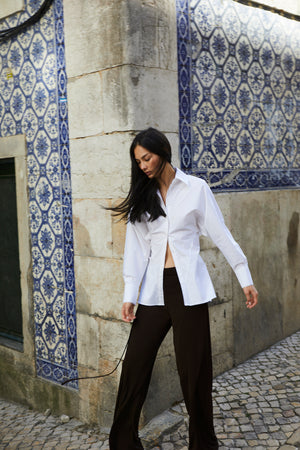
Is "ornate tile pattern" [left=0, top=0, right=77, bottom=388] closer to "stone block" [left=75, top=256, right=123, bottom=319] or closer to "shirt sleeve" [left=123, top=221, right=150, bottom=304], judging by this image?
"stone block" [left=75, top=256, right=123, bottom=319]

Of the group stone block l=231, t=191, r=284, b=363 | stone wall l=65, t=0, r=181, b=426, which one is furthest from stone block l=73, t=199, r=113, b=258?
stone block l=231, t=191, r=284, b=363

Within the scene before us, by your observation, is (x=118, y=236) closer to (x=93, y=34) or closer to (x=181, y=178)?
(x=181, y=178)

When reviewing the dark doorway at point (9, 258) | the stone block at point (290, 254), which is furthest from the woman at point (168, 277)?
the stone block at point (290, 254)

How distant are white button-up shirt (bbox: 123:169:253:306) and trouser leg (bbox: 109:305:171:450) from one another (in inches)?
3.5

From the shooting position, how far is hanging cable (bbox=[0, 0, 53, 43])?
3.82m

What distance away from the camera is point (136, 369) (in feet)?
8.79

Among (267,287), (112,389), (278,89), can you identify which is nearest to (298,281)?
(267,287)

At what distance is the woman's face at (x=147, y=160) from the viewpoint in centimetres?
257

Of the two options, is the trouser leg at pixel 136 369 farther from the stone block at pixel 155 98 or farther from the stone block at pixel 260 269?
the stone block at pixel 260 269

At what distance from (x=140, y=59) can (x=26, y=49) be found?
4.01 ft

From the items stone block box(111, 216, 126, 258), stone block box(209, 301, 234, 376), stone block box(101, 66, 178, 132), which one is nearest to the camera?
stone block box(101, 66, 178, 132)

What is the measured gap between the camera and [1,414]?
4309 millimetres

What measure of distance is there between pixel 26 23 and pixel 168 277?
253 centimetres

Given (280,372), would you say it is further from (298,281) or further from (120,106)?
(120,106)
